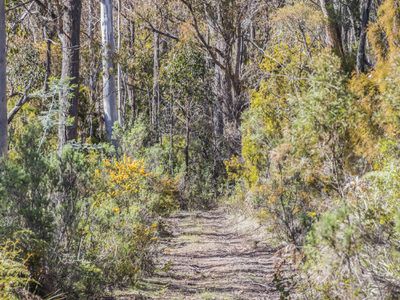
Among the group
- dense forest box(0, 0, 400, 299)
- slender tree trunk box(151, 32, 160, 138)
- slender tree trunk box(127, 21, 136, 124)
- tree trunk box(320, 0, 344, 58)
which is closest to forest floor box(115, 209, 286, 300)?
dense forest box(0, 0, 400, 299)

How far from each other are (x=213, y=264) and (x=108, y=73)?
8011mm

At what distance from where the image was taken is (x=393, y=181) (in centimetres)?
666

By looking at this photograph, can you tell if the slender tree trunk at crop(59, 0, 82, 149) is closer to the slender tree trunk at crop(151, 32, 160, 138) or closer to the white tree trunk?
the white tree trunk

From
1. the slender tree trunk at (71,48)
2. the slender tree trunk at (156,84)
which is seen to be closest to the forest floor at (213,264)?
the slender tree trunk at (71,48)

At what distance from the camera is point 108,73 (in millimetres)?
17875

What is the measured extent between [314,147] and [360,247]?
3.24 m

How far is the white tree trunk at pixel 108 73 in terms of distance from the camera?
17.5 metres

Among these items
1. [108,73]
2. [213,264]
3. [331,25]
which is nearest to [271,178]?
[213,264]

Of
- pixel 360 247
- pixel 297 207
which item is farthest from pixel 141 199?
pixel 360 247

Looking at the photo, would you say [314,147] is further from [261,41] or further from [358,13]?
[261,41]

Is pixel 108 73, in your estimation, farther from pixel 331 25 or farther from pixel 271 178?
pixel 271 178

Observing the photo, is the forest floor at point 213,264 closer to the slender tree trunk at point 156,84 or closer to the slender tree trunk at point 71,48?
Result: the slender tree trunk at point 71,48

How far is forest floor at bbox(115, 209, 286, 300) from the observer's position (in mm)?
8789

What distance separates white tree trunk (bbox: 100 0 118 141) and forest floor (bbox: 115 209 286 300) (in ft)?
10.0
